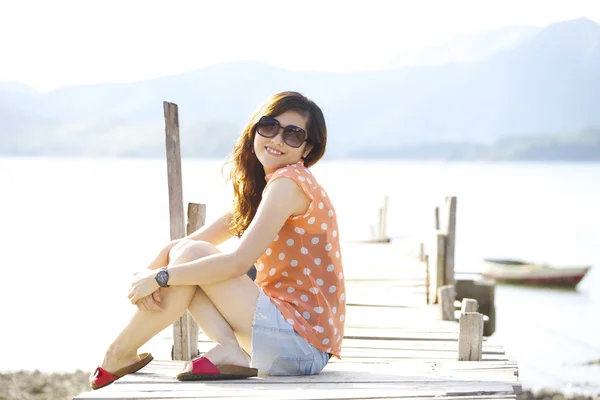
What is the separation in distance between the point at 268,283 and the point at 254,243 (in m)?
0.32

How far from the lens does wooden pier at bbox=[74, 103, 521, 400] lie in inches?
158

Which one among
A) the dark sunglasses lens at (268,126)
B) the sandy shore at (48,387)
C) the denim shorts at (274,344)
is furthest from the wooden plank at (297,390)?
the sandy shore at (48,387)

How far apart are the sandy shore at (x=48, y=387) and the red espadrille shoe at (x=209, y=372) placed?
8210mm

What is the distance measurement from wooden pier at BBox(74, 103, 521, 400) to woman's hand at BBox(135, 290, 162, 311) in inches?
13.6

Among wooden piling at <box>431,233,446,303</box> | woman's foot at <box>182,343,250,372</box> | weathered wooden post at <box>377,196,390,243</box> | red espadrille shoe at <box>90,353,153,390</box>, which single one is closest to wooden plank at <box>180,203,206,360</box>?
red espadrille shoe at <box>90,353,153,390</box>

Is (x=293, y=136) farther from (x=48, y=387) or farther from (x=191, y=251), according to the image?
(x=48, y=387)

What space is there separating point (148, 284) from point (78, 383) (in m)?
9.51

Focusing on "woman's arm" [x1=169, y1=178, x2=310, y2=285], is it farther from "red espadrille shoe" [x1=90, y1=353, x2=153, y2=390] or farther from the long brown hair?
"red espadrille shoe" [x1=90, y1=353, x2=153, y2=390]

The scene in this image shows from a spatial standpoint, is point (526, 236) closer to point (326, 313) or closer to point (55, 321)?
point (55, 321)

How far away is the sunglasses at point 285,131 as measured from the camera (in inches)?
173

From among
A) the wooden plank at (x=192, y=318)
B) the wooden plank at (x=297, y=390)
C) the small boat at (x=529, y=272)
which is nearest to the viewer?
the wooden plank at (x=297, y=390)

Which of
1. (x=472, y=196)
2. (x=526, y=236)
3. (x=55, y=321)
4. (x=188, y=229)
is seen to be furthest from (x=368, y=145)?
(x=188, y=229)

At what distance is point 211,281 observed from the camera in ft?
13.7

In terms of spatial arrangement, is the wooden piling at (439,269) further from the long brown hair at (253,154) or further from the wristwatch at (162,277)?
the wristwatch at (162,277)
